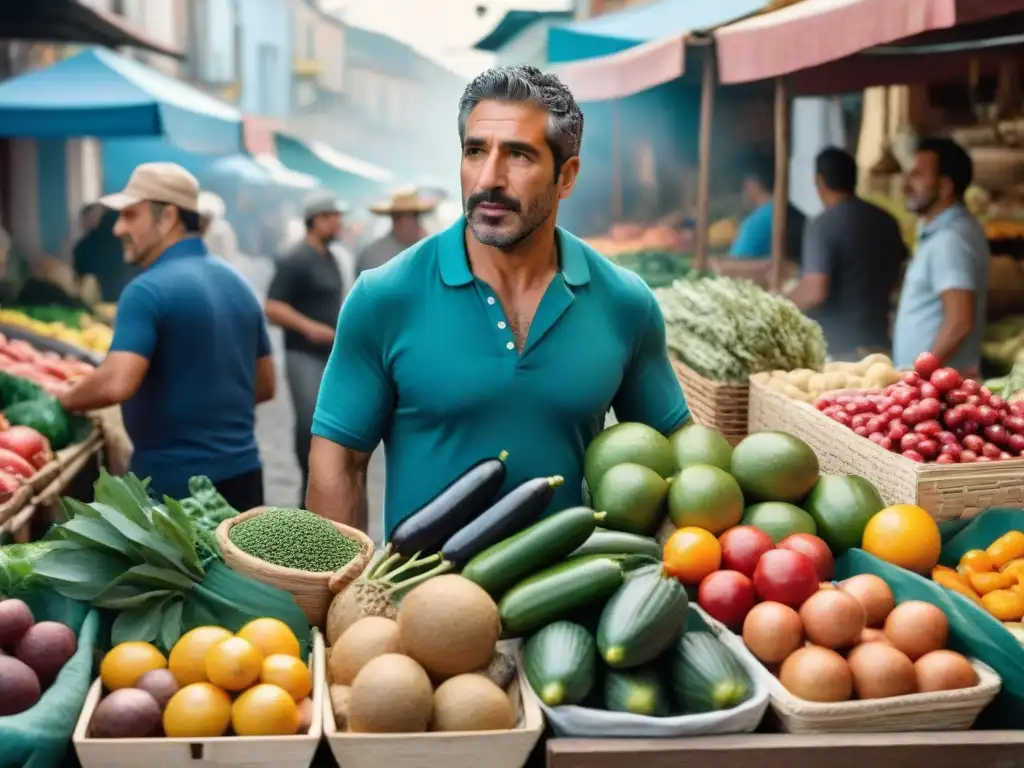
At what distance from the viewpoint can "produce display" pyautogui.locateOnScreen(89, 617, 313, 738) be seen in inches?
81.4

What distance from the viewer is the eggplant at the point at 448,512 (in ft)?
8.05

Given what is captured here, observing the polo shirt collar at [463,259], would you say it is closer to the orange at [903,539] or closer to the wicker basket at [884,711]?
the orange at [903,539]

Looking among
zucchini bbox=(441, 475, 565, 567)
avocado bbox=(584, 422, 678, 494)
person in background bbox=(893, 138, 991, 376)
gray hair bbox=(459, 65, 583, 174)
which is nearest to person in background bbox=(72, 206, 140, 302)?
person in background bbox=(893, 138, 991, 376)

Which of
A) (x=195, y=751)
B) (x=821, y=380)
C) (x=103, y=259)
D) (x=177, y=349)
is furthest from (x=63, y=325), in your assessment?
(x=195, y=751)

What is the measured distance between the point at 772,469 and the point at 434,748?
1.06 meters

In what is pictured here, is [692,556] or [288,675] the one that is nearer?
[288,675]

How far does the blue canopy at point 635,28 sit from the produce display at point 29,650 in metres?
8.34

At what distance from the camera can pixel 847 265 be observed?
7172 mm

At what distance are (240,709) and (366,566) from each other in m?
0.47

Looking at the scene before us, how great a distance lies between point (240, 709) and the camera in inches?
82.4

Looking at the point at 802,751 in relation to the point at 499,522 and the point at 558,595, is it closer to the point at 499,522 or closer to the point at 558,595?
the point at 558,595

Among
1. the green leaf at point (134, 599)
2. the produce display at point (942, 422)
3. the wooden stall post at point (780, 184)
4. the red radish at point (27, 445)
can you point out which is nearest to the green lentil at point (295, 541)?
the green leaf at point (134, 599)

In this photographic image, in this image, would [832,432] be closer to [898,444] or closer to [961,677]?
[898,444]

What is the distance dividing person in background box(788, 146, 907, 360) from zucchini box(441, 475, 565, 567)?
4.94 metres
